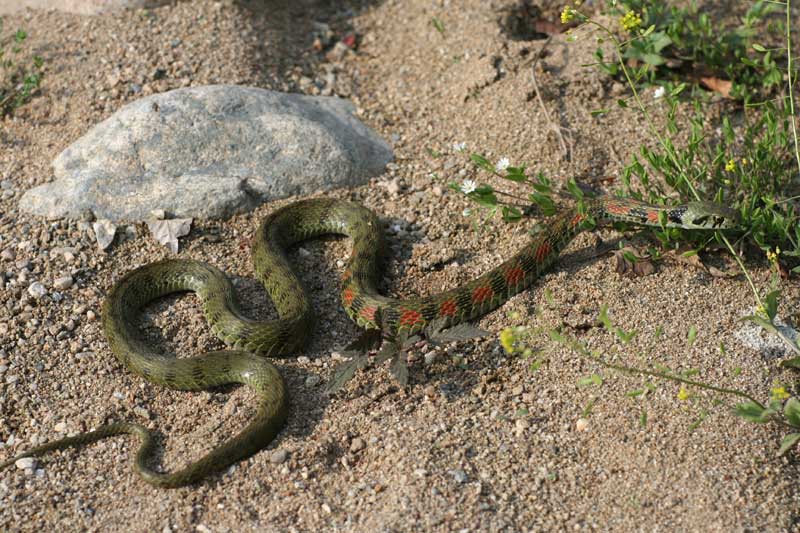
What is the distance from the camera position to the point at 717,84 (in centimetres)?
809

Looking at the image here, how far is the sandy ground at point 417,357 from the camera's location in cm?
494

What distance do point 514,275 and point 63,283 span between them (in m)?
3.45

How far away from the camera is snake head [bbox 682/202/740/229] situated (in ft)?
20.2

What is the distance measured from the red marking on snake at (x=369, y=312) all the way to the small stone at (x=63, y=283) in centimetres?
228

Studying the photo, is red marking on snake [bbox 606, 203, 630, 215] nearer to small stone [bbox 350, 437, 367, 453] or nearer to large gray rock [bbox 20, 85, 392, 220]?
large gray rock [bbox 20, 85, 392, 220]

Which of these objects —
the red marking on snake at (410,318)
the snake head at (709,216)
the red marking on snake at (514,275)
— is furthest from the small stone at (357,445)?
the snake head at (709,216)

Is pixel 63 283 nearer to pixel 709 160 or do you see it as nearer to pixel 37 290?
pixel 37 290

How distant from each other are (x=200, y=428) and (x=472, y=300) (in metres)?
2.12

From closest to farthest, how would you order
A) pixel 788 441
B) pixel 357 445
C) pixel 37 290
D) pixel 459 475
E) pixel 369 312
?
pixel 788 441
pixel 459 475
pixel 357 445
pixel 369 312
pixel 37 290

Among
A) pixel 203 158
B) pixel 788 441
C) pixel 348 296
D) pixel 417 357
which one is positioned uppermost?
pixel 203 158

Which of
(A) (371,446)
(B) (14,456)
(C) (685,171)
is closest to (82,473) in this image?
(B) (14,456)

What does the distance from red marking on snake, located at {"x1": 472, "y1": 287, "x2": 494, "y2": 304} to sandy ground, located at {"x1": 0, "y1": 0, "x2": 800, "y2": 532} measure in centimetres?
18

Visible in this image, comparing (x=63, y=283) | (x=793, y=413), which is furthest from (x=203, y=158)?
(x=793, y=413)

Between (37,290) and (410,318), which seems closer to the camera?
(410,318)
